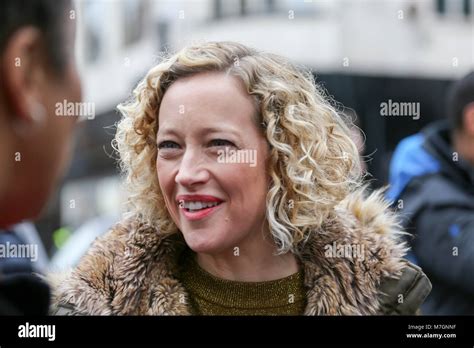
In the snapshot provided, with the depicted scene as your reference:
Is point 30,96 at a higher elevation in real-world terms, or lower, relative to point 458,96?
lower

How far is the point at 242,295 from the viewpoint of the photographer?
315cm

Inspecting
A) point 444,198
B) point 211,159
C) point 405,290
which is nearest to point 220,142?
point 211,159

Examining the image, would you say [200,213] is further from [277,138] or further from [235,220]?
[277,138]

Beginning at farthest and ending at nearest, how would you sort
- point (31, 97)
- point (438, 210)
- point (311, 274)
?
point (438, 210) → point (311, 274) → point (31, 97)

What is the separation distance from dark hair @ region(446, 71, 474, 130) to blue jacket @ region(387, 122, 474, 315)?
5 centimetres

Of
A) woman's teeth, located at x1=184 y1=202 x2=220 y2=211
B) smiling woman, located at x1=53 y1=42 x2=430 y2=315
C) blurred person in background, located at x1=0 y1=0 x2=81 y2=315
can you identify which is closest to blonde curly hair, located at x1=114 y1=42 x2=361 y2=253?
smiling woman, located at x1=53 y1=42 x2=430 y2=315

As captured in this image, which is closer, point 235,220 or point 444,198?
point 235,220

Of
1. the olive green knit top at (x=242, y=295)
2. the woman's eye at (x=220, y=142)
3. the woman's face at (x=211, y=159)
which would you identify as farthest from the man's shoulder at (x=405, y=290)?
the woman's eye at (x=220, y=142)

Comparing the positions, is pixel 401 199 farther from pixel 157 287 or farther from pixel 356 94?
pixel 157 287

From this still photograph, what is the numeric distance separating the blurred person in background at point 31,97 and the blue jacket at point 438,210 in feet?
7.00

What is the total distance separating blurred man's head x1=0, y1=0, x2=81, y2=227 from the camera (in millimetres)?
1501

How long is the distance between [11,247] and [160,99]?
95 centimetres

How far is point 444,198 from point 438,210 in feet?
0.23

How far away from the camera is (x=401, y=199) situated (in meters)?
3.50
